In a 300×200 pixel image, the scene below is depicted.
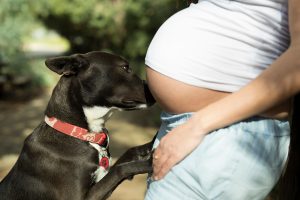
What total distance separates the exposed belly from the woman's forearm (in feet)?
0.37

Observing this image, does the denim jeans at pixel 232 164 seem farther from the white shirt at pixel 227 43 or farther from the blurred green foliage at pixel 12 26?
the blurred green foliage at pixel 12 26

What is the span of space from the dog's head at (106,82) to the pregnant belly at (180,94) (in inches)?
48.3

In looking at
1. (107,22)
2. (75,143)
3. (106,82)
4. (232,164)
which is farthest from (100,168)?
(107,22)

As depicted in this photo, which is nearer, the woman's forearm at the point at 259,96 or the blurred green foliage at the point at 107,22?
the woman's forearm at the point at 259,96

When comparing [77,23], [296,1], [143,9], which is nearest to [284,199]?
[296,1]

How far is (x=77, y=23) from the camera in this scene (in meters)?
13.9

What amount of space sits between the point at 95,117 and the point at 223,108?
149cm

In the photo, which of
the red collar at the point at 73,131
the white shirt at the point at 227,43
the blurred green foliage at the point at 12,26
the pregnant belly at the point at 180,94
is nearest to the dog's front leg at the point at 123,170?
the red collar at the point at 73,131

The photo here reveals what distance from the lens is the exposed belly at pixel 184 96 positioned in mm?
1649

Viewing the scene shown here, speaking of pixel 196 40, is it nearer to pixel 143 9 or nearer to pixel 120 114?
pixel 120 114

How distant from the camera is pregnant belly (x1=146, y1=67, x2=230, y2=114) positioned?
5.47ft

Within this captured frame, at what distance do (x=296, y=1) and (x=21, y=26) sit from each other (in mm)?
10823

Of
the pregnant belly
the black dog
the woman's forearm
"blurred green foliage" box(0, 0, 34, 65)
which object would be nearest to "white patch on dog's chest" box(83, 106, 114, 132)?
the black dog

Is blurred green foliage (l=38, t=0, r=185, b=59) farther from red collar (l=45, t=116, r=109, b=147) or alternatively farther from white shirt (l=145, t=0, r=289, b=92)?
white shirt (l=145, t=0, r=289, b=92)
